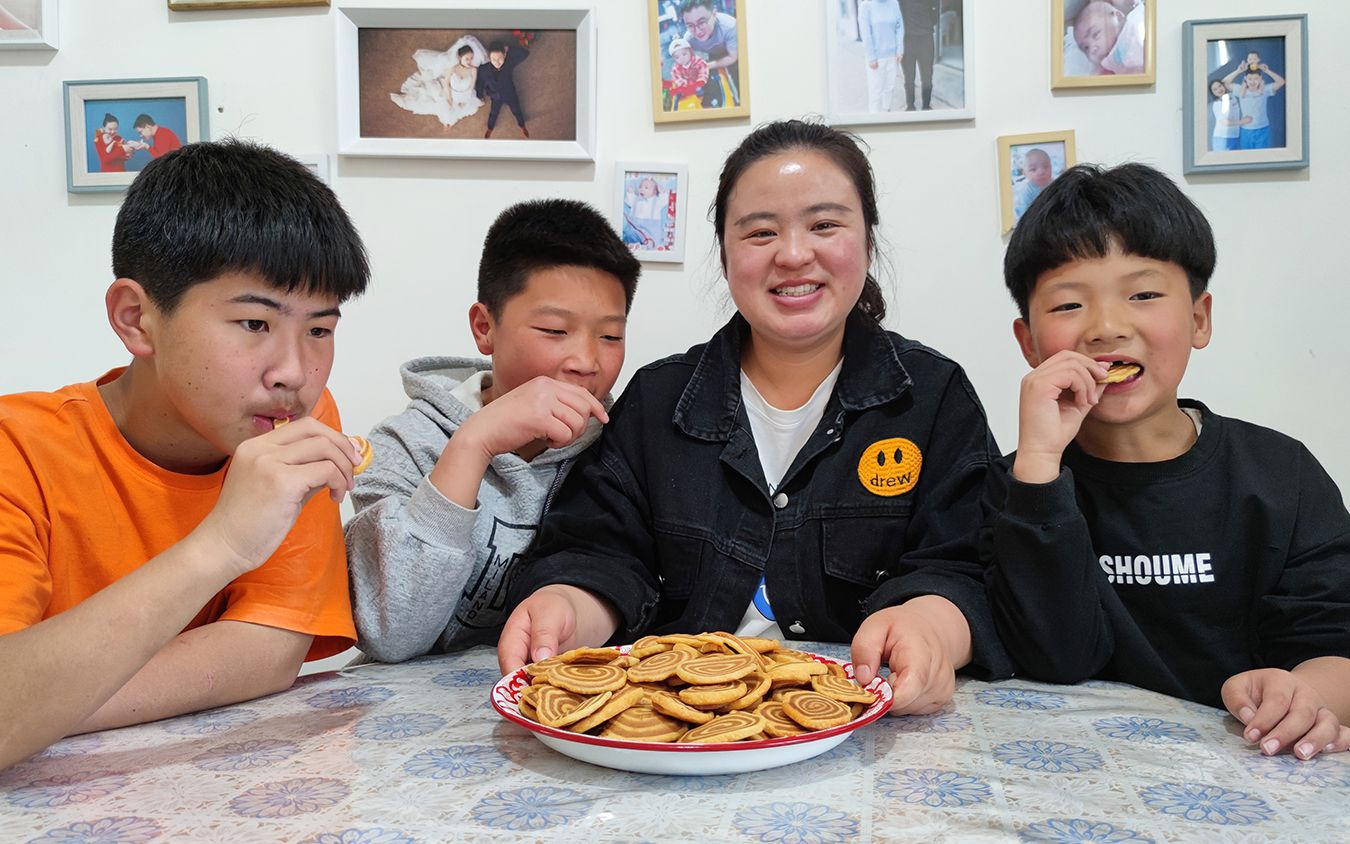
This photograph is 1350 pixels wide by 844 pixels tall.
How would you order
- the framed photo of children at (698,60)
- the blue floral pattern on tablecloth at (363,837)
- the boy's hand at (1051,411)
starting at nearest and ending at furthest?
the blue floral pattern on tablecloth at (363,837) → the boy's hand at (1051,411) → the framed photo of children at (698,60)

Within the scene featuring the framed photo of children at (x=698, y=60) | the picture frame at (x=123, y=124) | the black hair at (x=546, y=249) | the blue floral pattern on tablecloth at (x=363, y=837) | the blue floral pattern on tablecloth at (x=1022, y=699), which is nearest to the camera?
the blue floral pattern on tablecloth at (x=363, y=837)

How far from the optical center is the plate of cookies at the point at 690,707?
2.41 feet

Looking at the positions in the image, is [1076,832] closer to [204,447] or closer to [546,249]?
[204,447]

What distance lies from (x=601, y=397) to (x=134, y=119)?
3.85ft

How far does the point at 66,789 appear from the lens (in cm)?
76

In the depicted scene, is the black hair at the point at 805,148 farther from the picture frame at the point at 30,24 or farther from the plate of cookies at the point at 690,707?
the picture frame at the point at 30,24

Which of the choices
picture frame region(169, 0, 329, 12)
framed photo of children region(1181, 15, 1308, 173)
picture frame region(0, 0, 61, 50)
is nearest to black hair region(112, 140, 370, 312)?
picture frame region(169, 0, 329, 12)

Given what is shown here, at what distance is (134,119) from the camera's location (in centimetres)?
198

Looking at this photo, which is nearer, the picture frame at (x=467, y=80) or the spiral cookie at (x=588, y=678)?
the spiral cookie at (x=588, y=678)

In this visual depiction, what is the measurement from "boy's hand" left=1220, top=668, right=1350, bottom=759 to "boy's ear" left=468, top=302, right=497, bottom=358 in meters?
1.09

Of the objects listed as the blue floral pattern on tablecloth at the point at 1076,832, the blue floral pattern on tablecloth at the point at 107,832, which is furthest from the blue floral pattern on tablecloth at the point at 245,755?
the blue floral pattern on tablecloth at the point at 1076,832

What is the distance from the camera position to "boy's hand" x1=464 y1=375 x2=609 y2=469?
1225mm

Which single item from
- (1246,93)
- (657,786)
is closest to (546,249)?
(657,786)

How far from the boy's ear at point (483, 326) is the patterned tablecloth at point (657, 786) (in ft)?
2.39
